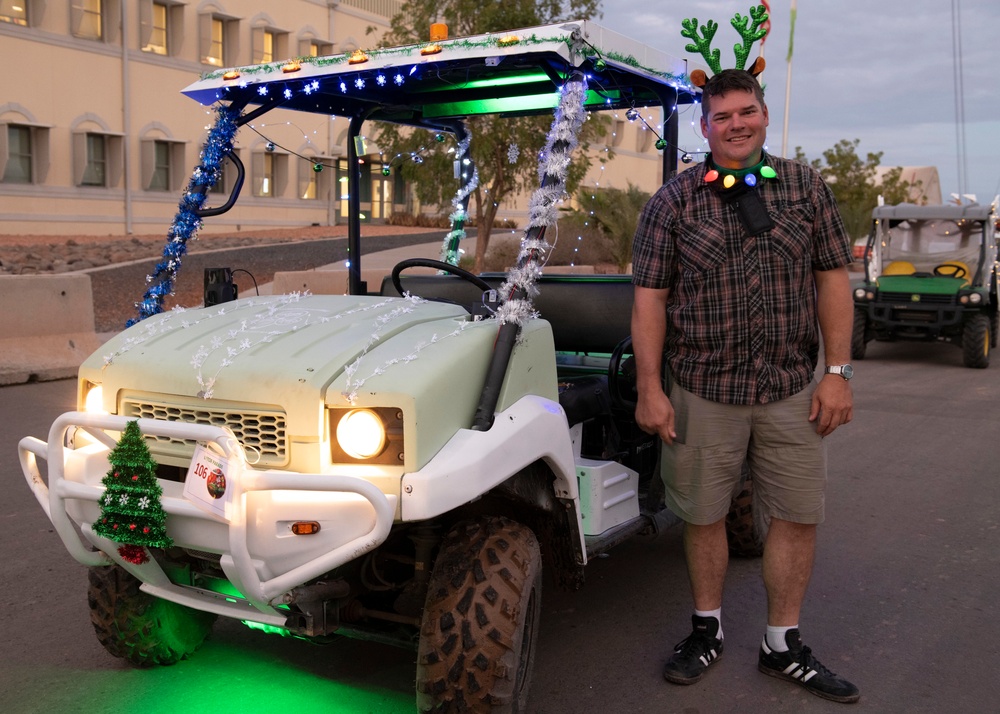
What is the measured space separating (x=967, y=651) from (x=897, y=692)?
1.84ft

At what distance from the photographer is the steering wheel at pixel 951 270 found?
46.3 ft

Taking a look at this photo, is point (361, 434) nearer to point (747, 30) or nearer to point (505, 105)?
point (747, 30)

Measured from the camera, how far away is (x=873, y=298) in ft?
44.9

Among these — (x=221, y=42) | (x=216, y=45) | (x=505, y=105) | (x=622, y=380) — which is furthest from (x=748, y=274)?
(x=221, y=42)

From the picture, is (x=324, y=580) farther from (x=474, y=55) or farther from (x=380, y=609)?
(x=474, y=55)

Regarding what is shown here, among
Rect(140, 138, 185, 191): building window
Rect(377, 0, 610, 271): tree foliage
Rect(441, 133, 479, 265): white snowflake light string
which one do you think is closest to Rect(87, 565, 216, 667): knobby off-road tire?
Rect(441, 133, 479, 265): white snowflake light string

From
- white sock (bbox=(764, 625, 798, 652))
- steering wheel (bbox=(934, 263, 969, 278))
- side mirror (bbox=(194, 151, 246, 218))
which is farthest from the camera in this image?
steering wheel (bbox=(934, 263, 969, 278))

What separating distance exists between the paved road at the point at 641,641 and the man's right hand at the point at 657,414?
0.94 m

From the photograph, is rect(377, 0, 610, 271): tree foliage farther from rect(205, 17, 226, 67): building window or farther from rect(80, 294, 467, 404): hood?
rect(205, 17, 226, 67): building window

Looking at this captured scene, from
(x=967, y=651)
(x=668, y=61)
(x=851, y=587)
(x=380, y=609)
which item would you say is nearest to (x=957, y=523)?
(x=851, y=587)

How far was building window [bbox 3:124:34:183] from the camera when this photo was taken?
85.7 ft

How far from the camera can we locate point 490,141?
1298 cm

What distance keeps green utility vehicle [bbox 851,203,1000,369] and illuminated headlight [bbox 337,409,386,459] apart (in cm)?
1181

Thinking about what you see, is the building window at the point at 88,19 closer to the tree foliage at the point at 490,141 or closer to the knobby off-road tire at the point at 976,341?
the tree foliage at the point at 490,141
